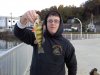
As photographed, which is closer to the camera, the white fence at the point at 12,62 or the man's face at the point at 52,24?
the man's face at the point at 52,24

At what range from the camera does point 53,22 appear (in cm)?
431

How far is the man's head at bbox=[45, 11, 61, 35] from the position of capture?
4.30 meters

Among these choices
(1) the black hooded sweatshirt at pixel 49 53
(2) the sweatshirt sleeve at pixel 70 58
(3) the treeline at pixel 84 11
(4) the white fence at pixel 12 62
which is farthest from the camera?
(3) the treeline at pixel 84 11

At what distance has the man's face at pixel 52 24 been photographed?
4301 millimetres

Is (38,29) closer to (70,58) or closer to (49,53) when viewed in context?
(49,53)

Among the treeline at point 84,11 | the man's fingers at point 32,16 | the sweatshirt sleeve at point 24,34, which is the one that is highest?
the treeline at point 84,11

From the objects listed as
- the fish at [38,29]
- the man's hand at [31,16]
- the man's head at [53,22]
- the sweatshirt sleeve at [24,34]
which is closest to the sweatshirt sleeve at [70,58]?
the man's head at [53,22]

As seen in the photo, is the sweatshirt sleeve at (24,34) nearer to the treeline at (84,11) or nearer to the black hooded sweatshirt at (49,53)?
the black hooded sweatshirt at (49,53)

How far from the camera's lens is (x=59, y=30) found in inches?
170

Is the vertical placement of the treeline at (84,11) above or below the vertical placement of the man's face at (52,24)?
above

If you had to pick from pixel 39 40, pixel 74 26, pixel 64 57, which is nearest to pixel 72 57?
pixel 64 57

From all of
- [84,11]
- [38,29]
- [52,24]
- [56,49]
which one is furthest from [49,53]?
[84,11]

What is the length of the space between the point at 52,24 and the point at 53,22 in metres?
0.03

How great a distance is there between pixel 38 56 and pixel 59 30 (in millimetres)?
412
